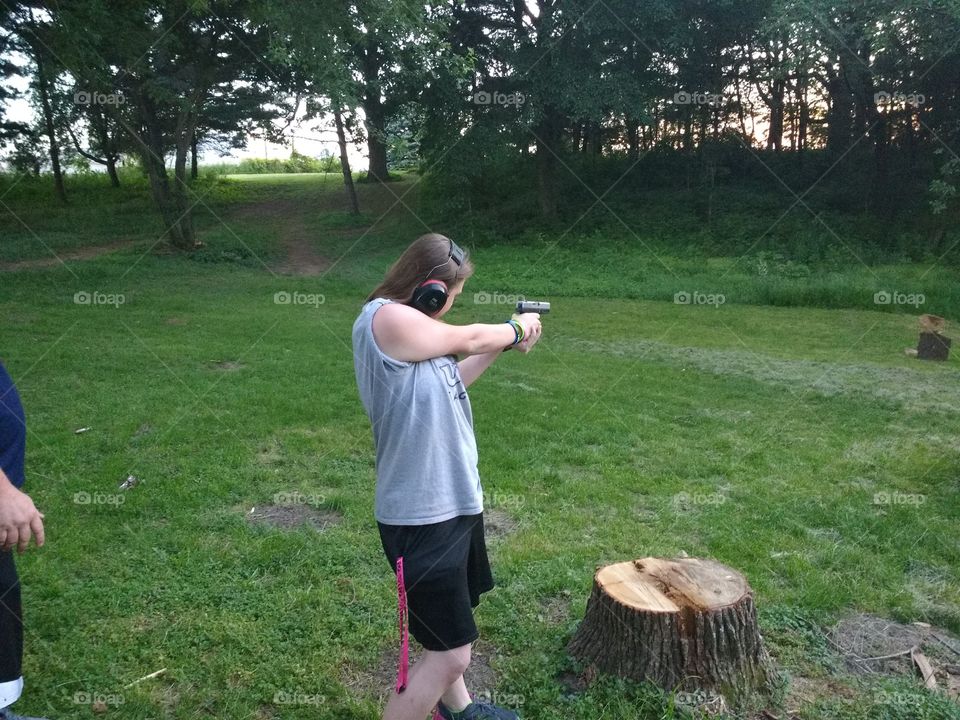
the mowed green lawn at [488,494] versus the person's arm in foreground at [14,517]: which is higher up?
the person's arm in foreground at [14,517]

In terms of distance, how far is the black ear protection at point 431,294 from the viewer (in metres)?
2.34

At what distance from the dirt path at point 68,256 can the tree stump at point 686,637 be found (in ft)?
48.8

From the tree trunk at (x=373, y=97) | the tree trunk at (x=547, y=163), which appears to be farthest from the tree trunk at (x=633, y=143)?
the tree trunk at (x=373, y=97)

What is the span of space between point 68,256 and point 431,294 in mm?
17411

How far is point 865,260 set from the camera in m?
17.8

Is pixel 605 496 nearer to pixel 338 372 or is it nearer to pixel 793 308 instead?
pixel 338 372

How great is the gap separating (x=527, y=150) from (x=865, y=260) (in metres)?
10.6

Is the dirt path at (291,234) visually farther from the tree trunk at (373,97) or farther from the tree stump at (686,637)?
the tree stump at (686,637)

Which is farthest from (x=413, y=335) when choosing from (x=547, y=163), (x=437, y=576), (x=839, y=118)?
(x=839, y=118)

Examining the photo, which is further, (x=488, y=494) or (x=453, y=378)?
(x=488, y=494)

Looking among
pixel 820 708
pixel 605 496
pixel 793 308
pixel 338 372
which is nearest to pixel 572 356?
pixel 338 372

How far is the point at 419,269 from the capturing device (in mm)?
2354

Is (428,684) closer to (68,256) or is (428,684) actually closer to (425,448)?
(425,448)

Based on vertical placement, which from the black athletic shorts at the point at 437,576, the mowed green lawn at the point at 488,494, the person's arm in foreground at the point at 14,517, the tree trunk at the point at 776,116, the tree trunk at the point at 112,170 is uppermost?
the tree trunk at the point at 776,116
